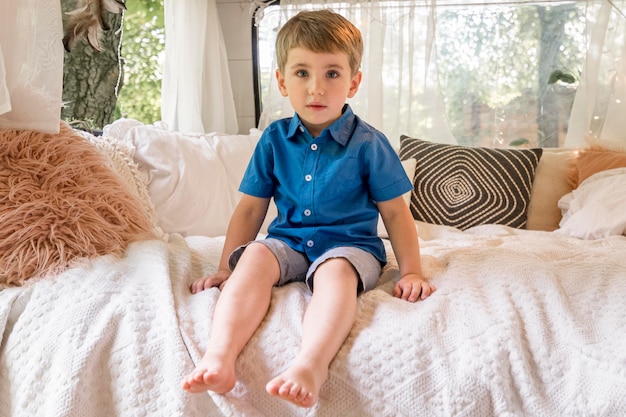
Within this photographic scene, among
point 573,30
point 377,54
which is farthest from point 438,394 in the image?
point 573,30

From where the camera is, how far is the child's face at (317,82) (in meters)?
1.48

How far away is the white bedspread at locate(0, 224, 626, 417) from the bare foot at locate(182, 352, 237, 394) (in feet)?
0.15

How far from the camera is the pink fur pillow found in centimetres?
143

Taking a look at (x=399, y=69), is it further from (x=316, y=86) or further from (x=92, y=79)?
(x=316, y=86)

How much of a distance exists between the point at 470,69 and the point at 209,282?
7.05 feet

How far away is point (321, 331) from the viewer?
3.89 ft

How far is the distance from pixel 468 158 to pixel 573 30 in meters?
1.01

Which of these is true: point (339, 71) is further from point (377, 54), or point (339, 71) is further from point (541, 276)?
point (377, 54)

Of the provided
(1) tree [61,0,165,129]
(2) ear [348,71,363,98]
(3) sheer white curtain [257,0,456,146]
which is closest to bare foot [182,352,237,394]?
(2) ear [348,71,363,98]

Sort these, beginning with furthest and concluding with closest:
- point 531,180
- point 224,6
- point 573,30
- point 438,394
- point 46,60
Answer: point 224,6 → point 573,30 → point 531,180 → point 46,60 → point 438,394

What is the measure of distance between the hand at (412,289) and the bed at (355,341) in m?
0.03

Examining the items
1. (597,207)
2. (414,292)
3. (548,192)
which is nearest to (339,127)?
(414,292)

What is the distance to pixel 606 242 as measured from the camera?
2004mm

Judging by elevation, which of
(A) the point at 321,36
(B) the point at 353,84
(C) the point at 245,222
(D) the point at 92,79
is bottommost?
(C) the point at 245,222
